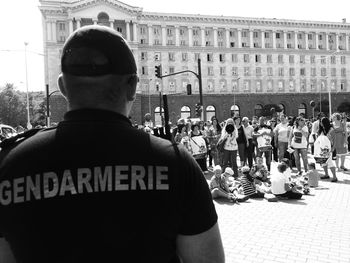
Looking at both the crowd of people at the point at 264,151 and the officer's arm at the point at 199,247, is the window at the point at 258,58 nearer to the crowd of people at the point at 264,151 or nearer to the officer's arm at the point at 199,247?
the crowd of people at the point at 264,151

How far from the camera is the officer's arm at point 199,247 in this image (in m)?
1.46

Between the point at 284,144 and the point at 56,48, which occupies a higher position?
the point at 56,48

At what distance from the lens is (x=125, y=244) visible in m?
1.33

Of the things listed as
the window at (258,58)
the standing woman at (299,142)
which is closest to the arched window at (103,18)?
the window at (258,58)

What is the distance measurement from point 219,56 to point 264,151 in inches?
2180

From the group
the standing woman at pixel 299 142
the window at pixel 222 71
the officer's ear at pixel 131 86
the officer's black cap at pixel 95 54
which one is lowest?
the standing woman at pixel 299 142

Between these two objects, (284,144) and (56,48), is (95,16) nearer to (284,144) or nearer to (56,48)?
(56,48)

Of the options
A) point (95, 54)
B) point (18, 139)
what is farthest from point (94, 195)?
point (95, 54)

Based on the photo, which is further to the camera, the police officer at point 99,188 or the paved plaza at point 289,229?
the paved plaza at point 289,229

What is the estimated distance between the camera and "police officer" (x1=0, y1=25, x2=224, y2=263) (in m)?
1.33

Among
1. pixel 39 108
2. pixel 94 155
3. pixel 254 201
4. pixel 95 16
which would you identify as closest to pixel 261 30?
pixel 95 16

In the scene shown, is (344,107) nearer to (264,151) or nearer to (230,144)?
(264,151)

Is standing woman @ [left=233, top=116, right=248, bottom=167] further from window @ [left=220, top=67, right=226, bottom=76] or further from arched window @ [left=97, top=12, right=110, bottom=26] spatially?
window @ [left=220, top=67, right=226, bottom=76]

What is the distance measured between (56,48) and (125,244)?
61.6 meters
